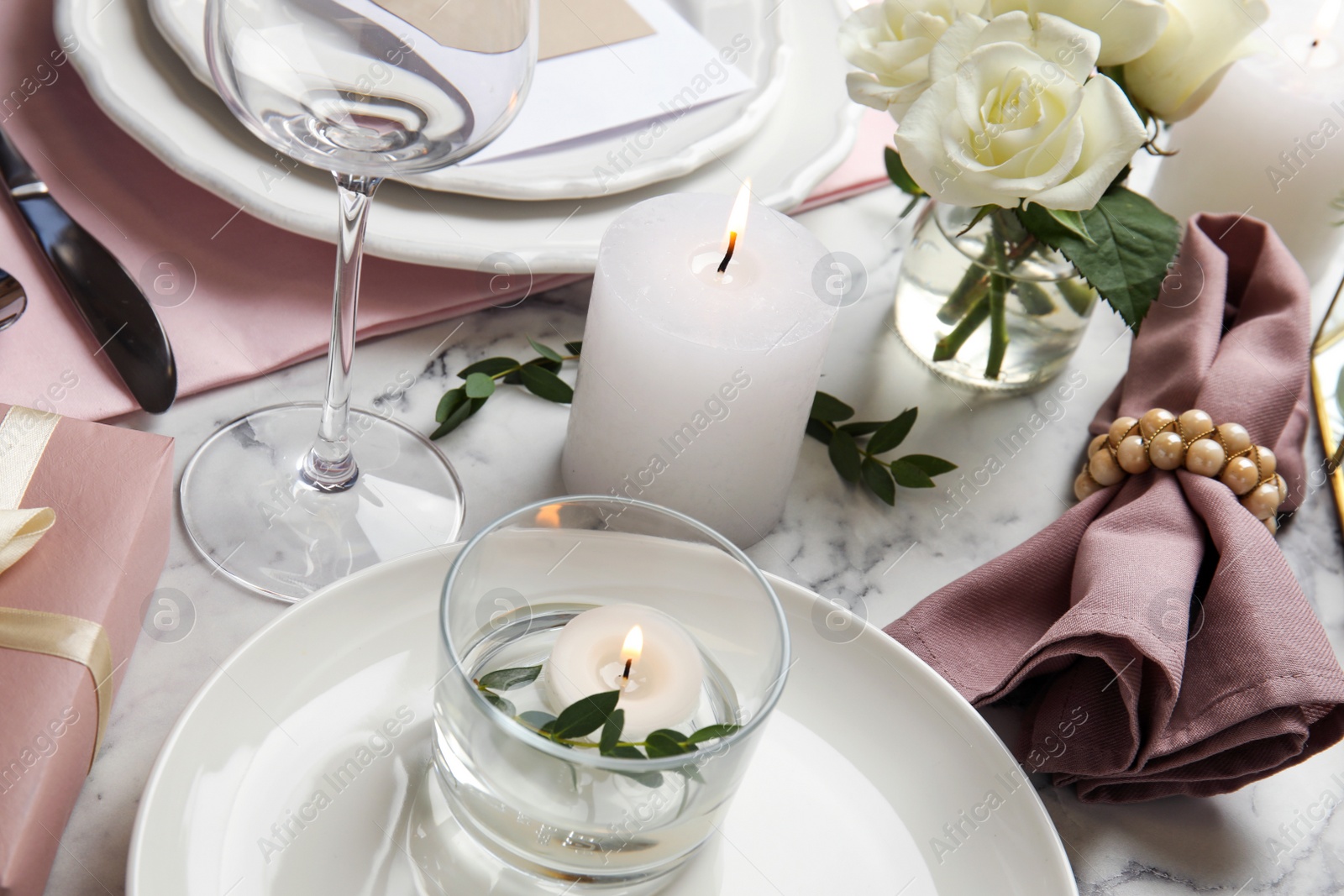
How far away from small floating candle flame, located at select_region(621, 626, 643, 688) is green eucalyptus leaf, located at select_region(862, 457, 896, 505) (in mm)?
200

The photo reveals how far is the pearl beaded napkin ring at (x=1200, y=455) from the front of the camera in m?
0.54

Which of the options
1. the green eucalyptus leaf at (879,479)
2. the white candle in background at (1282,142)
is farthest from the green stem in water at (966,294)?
the white candle in background at (1282,142)

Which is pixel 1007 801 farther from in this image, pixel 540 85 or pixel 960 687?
pixel 540 85

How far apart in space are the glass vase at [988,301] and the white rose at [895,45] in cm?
9

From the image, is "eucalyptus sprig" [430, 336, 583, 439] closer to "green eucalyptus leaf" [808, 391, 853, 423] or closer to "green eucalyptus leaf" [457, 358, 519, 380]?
→ "green eucalyptus leaf" [457, 358, 519, 380]

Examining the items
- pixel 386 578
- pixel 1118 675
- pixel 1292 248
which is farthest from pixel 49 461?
pixel 1292 248

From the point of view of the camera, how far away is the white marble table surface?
46 centimetres

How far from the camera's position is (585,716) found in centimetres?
38

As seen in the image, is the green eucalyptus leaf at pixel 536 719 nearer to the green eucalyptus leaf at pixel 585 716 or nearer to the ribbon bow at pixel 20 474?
the green eucalyptus leaf at pixel 585 716

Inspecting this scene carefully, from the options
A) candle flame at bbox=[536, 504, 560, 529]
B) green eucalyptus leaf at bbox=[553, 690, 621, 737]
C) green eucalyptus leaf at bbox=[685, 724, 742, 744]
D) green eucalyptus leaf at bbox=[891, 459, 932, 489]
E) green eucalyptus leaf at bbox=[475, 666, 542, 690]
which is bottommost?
green eucalyptus leaf at bbox=[891, 459, 932, 489]

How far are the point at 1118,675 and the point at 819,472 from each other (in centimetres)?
19

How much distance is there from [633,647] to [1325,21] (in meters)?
0.59

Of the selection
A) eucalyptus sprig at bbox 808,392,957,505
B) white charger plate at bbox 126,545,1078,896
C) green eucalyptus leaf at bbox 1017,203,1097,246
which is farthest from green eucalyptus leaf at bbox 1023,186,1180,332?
white charger plate at bbox 126,545,1078,896

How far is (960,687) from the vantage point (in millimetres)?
487
